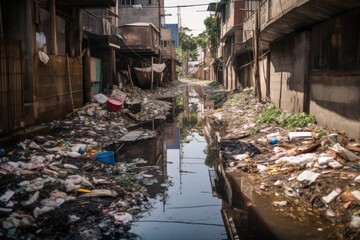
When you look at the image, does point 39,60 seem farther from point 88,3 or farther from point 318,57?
point 318,57

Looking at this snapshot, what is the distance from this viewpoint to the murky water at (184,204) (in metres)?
4.36

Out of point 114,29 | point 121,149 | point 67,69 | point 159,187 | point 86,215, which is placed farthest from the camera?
point 114,29

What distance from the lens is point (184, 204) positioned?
5.38 meters

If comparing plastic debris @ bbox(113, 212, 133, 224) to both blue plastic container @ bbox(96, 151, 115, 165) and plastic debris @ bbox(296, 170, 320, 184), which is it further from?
plastic debris @ bbox(296, 170, 320, 184)

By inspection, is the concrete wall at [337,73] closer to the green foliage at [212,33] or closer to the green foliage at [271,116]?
the green foliage at [271,116]

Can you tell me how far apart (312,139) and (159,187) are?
11.7 ft

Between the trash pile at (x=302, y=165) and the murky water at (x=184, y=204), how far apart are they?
2.43 ft

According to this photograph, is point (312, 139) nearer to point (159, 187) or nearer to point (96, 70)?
point (159, 187)

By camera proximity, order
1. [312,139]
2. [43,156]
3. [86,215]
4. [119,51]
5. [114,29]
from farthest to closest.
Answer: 1. [119,51]
2. [114,29]
3. [312,139]
4. [43,156]
5. [86,215]

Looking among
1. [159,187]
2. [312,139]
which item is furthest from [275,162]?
[159,187]

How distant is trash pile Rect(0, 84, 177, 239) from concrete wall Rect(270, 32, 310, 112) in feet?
17.0

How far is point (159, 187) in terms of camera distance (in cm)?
607

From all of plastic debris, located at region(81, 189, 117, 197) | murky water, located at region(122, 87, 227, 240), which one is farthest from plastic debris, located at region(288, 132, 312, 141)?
plastic debris, located at region(81, 189, 117, 197)

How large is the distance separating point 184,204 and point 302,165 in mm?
2270
